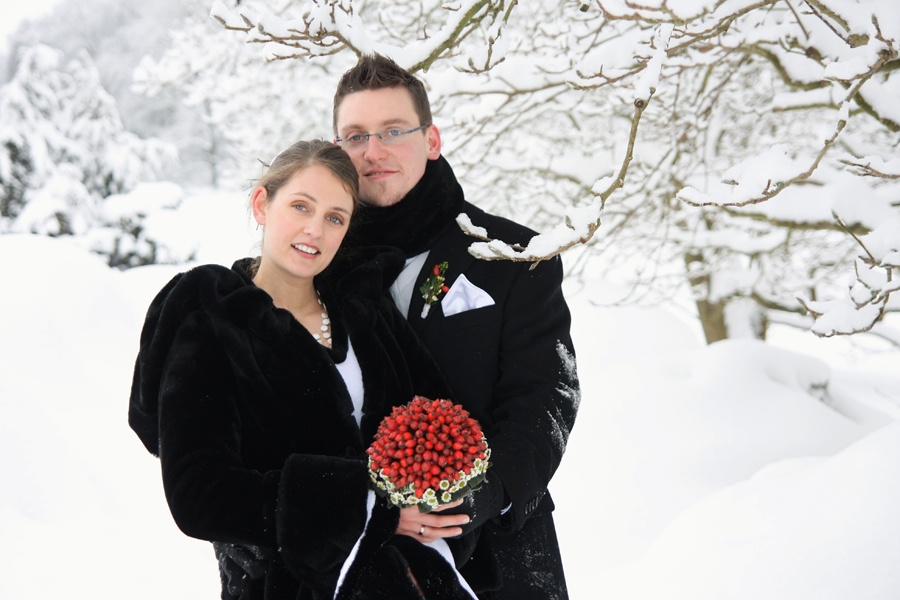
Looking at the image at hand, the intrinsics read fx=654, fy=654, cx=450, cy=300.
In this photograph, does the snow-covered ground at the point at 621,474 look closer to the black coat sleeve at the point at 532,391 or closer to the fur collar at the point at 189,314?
the black coat sleeve at the point at 532,391

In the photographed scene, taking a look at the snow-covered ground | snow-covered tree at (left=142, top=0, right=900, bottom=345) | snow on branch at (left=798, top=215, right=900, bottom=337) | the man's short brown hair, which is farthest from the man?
the snow-covered ground

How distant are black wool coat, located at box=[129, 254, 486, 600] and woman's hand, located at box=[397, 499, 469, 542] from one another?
3 cm

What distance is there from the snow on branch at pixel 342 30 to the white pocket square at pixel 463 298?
0.68 m

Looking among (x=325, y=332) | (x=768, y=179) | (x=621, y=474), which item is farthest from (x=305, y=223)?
(x=621, y=474)

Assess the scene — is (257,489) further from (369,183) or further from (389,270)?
(369,183)

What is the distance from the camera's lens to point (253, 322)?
1576 mm

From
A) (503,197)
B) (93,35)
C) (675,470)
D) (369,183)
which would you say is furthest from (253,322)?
(93,35)

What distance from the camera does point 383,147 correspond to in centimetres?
207

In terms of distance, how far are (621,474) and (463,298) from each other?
349 cm

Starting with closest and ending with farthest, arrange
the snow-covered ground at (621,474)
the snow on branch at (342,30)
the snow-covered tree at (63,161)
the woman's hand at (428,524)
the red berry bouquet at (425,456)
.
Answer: the red berry bouquet at (425,456)
the woman's hand at (428,524)
the snow on branch at (342,30)
the snow-covered ground at (621,474)
the snow-covered tree at (63,161)

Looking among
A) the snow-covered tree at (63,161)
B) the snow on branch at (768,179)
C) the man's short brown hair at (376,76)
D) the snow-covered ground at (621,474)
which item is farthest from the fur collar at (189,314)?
the snow-covered tree at (63,161)

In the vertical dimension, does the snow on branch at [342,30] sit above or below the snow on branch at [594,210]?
above

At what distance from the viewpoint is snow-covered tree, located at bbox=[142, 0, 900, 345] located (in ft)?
5.45

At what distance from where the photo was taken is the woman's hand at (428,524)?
1.50 meters
